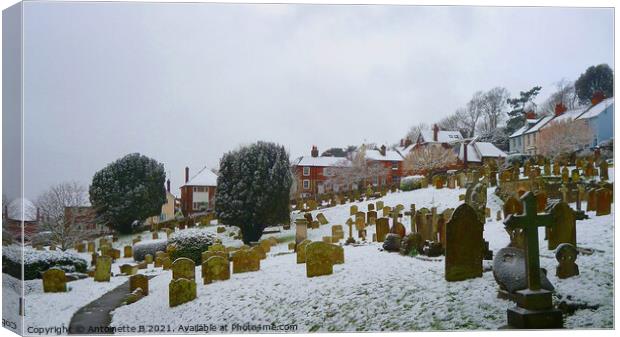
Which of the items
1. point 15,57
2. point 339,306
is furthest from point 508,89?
point 15,57

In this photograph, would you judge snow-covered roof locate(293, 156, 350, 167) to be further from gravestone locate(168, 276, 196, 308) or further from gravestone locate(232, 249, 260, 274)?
gravestone locate(168, 276, 196, 308)

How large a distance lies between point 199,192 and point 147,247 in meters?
1.40

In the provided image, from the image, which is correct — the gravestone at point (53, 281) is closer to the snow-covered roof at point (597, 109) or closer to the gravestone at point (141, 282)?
the gravestone at point (141, 282)

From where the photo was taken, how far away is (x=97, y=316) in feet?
34.2

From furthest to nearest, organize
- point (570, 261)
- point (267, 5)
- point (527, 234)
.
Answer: point (267, 5) → point (570, 261) → point (527, 234)

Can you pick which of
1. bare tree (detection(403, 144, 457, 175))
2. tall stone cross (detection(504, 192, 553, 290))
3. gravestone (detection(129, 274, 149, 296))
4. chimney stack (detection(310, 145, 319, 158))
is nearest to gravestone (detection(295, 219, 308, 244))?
chimney stack (detection(310, 145, 319, 158))

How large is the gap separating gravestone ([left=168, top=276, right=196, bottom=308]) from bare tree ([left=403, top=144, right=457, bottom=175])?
454 cm

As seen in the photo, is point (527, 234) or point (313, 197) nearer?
point (527, 234)

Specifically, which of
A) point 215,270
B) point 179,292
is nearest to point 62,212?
point 179,292

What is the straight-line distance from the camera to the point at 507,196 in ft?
36.8

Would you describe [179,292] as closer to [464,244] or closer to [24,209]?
[24,209]

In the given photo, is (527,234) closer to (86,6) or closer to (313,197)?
(313,197)

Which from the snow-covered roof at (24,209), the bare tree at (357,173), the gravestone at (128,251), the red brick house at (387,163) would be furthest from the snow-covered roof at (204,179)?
the red brick house at (387,163)

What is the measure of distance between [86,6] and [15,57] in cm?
151
